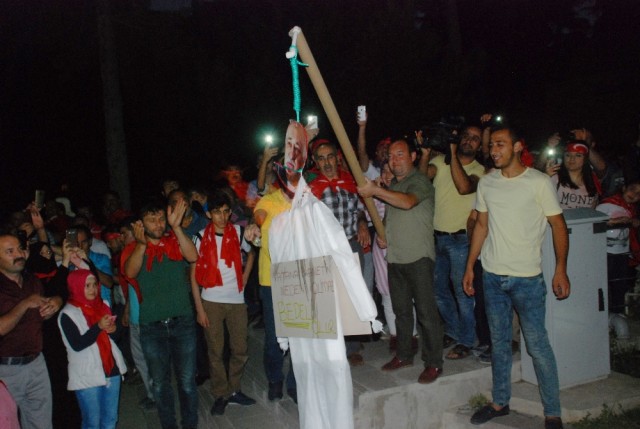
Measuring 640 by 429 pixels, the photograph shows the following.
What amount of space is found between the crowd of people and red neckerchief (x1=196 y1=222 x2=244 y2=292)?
0.04ft

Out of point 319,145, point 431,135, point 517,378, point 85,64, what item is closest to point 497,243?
point 431,135

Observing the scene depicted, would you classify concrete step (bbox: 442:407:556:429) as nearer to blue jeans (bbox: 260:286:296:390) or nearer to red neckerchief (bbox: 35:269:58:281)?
blue jeans (bbox: 260:286:296:390)

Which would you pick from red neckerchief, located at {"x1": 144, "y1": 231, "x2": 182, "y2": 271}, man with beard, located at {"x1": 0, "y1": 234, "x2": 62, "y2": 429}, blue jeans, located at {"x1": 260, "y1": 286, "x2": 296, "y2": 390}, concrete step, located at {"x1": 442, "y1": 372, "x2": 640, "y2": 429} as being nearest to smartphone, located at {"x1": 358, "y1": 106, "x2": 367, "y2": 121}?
blue jeans, located at {"x1": 260, "y1": 286, "x2": 296, "y2": 390}

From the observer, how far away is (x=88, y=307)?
187 inches

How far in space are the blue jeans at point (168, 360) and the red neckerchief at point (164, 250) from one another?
1.77 feet

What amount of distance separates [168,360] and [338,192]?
2138mm

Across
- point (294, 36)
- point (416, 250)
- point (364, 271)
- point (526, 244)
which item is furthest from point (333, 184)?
point (294, 36)

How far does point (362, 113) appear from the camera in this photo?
16.7ft

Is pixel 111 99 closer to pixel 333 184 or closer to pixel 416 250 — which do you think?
pixel 333 184

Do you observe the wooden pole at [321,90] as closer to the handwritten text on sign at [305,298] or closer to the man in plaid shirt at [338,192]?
the handwritten text on sign at [305,298]

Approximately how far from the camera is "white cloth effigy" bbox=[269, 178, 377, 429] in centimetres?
300

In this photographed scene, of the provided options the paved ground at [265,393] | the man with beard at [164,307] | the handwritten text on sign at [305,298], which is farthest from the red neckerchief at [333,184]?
the handwritten text on sign at [305,298]

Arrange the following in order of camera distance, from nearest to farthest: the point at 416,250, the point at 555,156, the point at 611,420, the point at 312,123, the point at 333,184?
1. the point at 312,123
2. the point at 611,420
3. the point at 416,250
4. the point at 333,184
5. the point at 555,156

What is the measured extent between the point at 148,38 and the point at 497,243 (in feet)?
38.6
